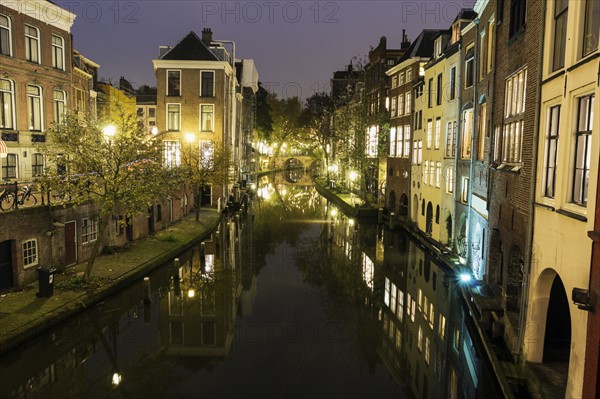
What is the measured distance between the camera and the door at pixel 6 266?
16906 mm

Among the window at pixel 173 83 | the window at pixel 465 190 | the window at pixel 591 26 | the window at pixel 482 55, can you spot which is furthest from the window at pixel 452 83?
the window at pixel 173 83

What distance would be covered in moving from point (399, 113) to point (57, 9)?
28309 mm

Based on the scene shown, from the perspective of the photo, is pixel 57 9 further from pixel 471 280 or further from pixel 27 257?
pixel 471 280

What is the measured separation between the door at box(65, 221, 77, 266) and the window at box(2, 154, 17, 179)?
280 inches

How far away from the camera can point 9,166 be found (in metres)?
25.6

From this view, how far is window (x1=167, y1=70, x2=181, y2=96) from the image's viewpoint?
46188 millimetres

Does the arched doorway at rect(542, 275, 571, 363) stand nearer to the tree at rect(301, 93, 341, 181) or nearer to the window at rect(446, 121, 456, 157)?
the window at rect(446, 121, 456, 157)

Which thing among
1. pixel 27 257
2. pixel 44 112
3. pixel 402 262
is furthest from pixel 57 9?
pixel 402 262

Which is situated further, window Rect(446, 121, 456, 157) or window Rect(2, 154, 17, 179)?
window Rect(446, 121, 456, 157)

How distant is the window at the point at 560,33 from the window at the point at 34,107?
84.3 feet

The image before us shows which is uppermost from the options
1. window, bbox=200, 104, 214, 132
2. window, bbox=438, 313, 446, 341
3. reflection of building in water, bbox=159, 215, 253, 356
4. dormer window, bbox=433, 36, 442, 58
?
dormer window, bbox=433, 36, 442, 58

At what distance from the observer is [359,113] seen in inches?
2098

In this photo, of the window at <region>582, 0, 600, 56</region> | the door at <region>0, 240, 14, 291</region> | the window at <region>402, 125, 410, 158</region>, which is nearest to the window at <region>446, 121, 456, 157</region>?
the window at <region>402, 125, 410, 158</region>

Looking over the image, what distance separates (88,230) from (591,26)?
2157 cm
